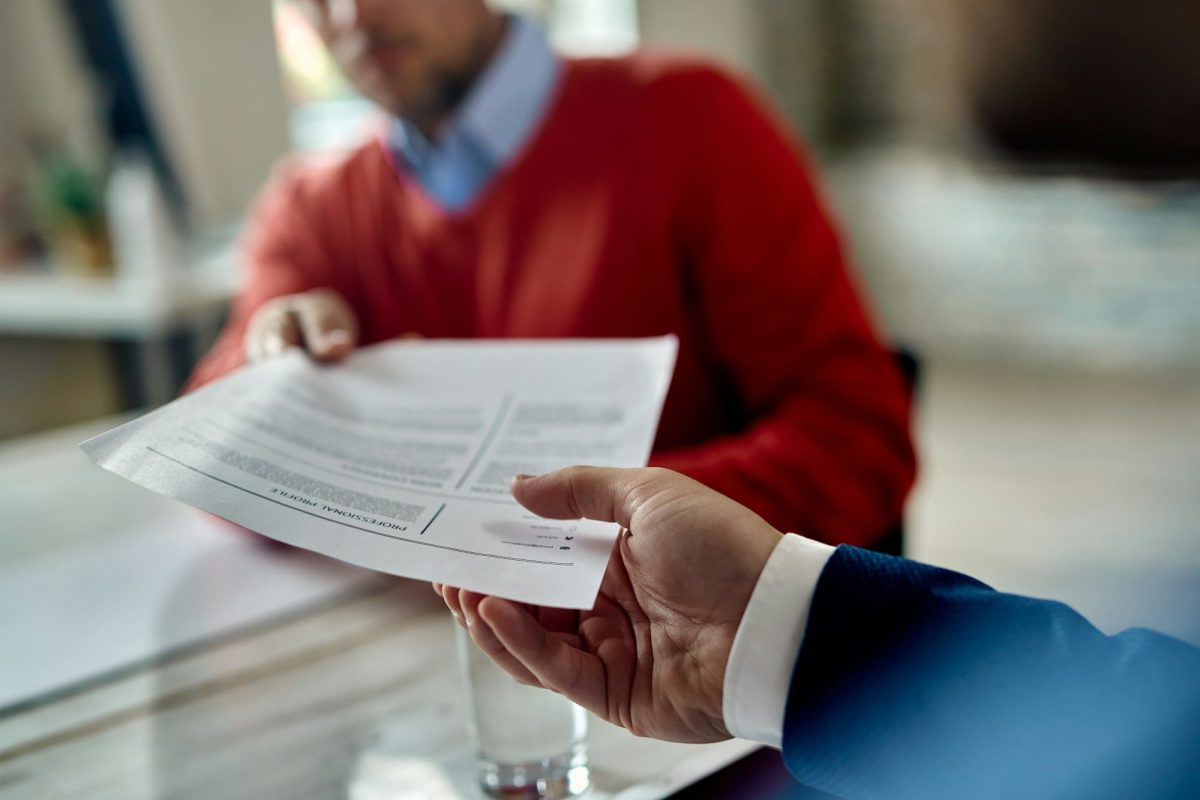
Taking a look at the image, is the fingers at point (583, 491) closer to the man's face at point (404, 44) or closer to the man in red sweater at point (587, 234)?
the man in red sweater at point (587, 234)

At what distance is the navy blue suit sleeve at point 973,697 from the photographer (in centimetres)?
48

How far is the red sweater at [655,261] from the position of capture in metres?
0.99

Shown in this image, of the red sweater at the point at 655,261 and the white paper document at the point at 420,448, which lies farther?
the red sweater at the point at 655,261

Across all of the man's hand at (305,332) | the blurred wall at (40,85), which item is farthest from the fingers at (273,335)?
the blurred wall at (40,85)

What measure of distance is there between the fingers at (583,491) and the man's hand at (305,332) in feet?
0.96

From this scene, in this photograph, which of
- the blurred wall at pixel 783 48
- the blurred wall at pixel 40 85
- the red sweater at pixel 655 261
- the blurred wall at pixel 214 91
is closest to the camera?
the red sweater at pixel 655 261

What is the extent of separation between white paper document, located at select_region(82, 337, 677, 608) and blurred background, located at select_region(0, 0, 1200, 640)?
0.66 m

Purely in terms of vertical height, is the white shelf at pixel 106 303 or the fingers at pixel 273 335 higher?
the fingers at pixel 273 335

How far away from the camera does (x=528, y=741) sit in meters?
0.64

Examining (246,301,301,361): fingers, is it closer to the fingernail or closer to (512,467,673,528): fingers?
the fingernail

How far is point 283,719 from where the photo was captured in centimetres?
73

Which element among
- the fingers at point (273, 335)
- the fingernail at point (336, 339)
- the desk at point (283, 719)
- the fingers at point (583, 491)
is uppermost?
the fingernail at point (336, 339)

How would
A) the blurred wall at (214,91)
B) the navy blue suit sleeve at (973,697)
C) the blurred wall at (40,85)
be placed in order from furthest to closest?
the blurred wall at (214,91) < the blurred wall at (40,85) < the navy blue suit sleeve at (973,697)

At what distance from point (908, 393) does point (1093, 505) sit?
4.70ft
